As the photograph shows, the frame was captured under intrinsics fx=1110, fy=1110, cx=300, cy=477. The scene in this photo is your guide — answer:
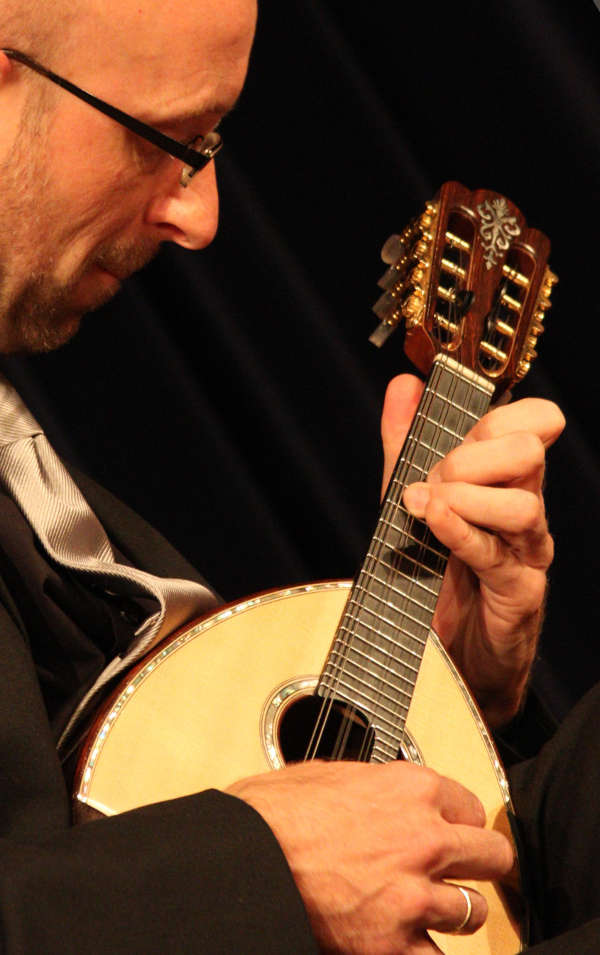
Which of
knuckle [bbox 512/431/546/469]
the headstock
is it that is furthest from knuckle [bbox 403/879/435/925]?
the headstock

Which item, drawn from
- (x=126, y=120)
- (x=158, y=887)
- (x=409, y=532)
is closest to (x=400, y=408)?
(x=409, y=532)

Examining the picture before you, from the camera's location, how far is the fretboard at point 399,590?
3.53 ft

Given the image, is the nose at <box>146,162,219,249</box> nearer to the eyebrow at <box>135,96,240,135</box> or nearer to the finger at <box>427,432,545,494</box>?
the eyebrow at <box>135,96,240,135</box>

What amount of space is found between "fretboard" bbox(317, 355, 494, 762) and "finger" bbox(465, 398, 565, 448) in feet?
0.18

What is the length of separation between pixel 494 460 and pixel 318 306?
792mm

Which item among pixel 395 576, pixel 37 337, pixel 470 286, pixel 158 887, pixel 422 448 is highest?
pixel 37 337

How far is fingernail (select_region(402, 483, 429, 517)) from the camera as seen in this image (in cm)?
113

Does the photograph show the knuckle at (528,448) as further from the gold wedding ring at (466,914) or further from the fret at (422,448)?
the gold wedding ring at (466,914)

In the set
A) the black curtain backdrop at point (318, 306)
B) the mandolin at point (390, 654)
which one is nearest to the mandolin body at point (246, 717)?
the mandolin at point (390, 654)

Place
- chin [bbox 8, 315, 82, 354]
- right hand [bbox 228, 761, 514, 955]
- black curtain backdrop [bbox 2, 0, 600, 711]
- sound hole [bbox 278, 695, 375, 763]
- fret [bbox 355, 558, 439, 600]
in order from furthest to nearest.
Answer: black curtain backdrop [bbox 2, 0, 600, 711] < chin [bbox 8, 315, 82, 354] < fret [bbox 355, 558, 439, 600] < sound hole [bbox 278, 695, 375, 763] < right hand [bbox 228, 761, 514, 955]

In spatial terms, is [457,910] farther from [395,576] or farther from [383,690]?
[395,576]

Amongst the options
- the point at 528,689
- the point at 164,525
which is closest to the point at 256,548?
the point at 164,525

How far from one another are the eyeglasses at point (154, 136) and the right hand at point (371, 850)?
2.24 feet

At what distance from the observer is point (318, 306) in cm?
186
